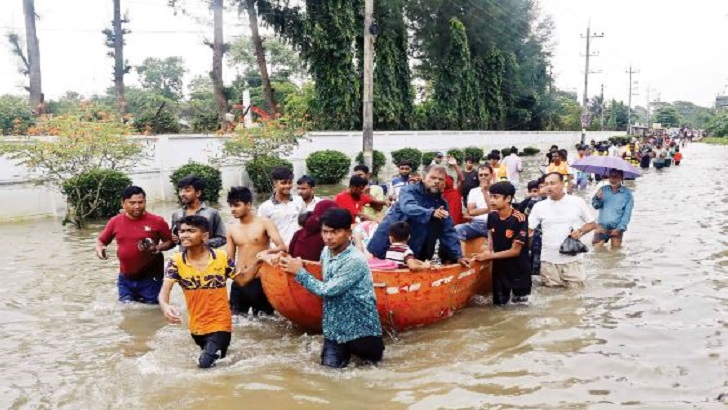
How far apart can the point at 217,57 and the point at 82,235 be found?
14220 mm

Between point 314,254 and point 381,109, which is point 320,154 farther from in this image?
point 314,254

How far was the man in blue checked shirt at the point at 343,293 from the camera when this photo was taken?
15.5ft

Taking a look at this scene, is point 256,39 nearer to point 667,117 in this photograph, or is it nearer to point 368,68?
point 368,68

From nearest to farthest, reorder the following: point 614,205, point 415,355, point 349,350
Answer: point 349,350 < point 415,355 < point 614,205

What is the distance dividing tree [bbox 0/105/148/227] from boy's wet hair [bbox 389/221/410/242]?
9211mm

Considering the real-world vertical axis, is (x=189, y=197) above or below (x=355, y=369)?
above

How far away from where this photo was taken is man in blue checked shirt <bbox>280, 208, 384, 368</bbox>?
4723 mm

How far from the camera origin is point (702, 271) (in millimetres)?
9125

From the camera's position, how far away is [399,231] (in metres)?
5.78

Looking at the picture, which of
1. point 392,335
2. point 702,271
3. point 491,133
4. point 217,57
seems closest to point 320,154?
point 217,57

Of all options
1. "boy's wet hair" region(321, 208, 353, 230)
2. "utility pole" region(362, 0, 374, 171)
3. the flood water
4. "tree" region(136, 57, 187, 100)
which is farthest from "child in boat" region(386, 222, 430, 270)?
"tree" region(136, 57, 187, 100)

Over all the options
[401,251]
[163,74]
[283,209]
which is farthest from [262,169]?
[163,74]

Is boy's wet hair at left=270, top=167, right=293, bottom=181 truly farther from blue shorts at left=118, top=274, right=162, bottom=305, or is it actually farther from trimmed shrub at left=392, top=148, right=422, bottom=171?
trimmed shrub at left=392, top=148, right=422, bottom=171

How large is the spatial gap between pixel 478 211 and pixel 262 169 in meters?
10.5
